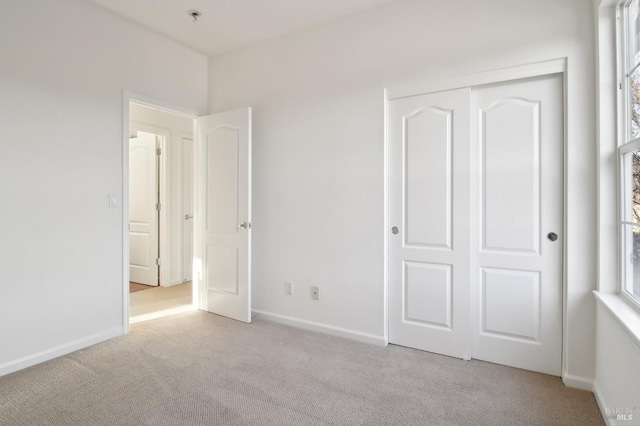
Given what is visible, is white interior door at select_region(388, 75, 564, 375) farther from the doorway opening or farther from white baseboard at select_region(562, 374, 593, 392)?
the doorway opening

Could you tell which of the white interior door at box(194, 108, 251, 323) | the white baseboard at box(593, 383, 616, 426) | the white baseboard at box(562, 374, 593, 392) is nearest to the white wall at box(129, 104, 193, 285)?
the white interior door at box(194, 108, 251, 323)

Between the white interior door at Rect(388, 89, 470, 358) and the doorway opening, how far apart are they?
10.4 ft

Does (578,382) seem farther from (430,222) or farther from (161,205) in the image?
(161,205)

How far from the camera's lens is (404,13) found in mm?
2713

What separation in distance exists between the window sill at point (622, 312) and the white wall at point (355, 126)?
180mm

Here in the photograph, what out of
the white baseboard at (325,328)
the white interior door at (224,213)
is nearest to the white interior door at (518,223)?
the white baseboard at (325,328)

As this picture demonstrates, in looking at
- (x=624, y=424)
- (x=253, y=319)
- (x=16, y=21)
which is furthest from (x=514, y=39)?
(x=16, y=21)

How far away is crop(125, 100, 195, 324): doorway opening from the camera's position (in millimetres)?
4879

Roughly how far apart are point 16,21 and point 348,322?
3.26m

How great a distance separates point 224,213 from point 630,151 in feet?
10.2

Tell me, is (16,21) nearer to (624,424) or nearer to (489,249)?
(489,249)

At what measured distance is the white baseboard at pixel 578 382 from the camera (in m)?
2.13

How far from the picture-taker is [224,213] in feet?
11.6

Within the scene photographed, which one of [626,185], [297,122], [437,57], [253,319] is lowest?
[253,319]
